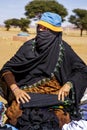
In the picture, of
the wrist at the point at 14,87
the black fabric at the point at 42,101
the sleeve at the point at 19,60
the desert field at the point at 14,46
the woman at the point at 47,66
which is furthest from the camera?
the desert field at the point at 14,46

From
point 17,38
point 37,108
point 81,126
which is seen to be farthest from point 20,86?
point 17,38

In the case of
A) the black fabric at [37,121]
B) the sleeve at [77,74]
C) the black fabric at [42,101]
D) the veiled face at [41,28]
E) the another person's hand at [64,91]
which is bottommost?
the black fabric at [37,121]

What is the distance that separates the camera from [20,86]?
4512 millimetres

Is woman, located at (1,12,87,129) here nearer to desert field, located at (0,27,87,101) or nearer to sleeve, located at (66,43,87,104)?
sleeve, located at (66,43,87,104)

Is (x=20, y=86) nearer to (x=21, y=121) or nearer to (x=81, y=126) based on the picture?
(x=21, y=121)

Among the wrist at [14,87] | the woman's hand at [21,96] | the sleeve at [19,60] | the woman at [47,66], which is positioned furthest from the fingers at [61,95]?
the sleeve at [19,60]

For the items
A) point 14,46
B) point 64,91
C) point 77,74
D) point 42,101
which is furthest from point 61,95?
point 14,46

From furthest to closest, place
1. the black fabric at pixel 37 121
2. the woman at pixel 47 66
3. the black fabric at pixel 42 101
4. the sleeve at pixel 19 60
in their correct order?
the sleeve at pixel 19 60 → the woman at pixel 47 66 → the black fabric at pixel 42 101 → the black fabric at pixel 37 121

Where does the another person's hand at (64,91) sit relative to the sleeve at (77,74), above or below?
below

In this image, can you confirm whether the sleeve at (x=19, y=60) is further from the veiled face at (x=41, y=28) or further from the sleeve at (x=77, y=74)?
the sleeve at (x=77, y=74)

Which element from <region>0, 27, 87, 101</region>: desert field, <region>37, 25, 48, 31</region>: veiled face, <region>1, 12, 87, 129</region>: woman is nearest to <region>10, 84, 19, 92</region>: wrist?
<region>1, 12, 87, 129</region>: woman

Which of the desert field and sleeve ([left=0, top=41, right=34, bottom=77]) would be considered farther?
the desert field

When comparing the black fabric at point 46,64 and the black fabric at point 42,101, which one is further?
the black fabric at point 46,64

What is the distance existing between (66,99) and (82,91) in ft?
0.72
